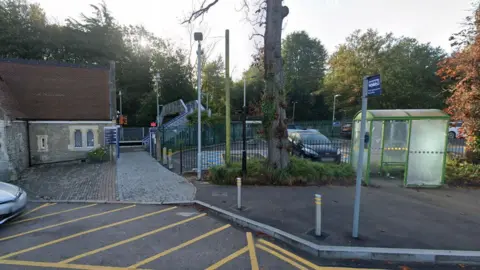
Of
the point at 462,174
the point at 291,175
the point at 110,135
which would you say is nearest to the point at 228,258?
the point at 291,175

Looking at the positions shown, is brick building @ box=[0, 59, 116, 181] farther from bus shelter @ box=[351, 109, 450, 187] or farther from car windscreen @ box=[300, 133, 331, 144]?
bus shelter @ box=[351, 109, 450, 187]

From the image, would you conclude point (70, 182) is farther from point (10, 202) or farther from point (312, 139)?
point (312, 139)

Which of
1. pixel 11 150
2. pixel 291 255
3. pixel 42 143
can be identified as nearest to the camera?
pixel 291 255

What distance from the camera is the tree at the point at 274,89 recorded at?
870 centimetres

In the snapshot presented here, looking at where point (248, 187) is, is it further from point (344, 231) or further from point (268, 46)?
point (268, 46)

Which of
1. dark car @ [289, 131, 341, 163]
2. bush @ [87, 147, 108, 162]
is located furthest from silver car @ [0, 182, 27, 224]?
dark car @ [289, 131, 341, 163]

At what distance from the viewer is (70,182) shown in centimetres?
969

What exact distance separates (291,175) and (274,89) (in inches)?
133

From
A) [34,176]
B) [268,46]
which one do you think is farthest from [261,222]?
[34,176]

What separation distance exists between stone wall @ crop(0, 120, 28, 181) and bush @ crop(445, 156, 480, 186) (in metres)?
18.1

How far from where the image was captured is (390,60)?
31281mm

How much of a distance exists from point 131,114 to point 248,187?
115 feet

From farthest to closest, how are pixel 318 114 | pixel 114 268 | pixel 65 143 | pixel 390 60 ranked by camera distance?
pixel 318 114, pixel 390 60, pixel 65 143, pixel 114 268

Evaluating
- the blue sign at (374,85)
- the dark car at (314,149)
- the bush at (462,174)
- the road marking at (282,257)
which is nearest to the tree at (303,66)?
the dark car at (314,149)
